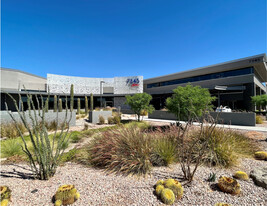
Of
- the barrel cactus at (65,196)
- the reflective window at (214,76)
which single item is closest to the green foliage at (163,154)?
the barrel cactus at (65,196)

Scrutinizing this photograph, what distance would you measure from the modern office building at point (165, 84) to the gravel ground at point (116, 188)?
48.6ft

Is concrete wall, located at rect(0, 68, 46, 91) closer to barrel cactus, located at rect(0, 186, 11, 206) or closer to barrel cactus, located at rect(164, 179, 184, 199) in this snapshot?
barrel cactus, located at rect(0, 186, 11, 206)

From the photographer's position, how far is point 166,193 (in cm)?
235

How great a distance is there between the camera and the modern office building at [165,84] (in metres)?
21.0

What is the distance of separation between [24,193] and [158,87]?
109 ft

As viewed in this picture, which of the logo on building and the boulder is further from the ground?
the logo on building

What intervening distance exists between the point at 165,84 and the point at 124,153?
3152 centimetres

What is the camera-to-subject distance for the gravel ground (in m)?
2.32

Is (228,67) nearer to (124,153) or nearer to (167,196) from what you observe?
(124,153)

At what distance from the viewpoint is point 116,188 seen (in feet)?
8.80

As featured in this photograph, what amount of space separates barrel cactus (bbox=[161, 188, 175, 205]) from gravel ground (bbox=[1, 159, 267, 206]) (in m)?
0.10

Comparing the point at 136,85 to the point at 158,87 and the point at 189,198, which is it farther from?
the point at 189,198

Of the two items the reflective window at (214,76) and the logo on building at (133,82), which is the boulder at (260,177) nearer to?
the reflective window at (214,76)

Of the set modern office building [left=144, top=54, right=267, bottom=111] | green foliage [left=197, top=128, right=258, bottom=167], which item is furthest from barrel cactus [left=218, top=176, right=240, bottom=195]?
modern office building [left=144, top=54, right=267, bottom=111]
